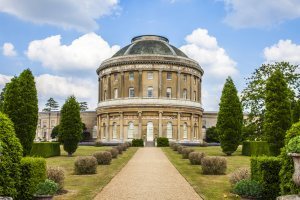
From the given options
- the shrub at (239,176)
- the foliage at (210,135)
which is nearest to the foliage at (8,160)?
the shrub at (239,176)

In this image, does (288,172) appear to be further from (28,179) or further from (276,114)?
(276,114)

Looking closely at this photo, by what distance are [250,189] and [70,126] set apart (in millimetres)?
25774

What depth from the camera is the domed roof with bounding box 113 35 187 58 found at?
6558cm

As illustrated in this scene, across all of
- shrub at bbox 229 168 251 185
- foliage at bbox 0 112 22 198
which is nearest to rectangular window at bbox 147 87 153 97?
shrub at bbox 229 168 251 185

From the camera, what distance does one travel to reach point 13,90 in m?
21.1

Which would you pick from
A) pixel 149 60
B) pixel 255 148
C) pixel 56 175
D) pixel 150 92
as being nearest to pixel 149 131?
pixel 150 92

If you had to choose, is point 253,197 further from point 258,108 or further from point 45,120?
point 45,120

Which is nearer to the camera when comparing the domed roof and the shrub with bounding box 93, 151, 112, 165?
the shrub with bounding box 93, 151, 112, 165

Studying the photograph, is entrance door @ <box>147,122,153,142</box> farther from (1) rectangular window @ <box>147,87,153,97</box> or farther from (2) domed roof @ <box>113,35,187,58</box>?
(2) domed roof @ <box>113,35,187,58</box>

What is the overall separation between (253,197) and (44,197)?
578 centimetres

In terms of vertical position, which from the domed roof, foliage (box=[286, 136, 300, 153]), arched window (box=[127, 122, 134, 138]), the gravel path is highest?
the domed roof

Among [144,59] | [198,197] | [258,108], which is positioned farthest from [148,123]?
[198,197]

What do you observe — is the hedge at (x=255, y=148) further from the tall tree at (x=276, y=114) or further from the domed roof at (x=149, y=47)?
the domed roof at (x=149, y=47)

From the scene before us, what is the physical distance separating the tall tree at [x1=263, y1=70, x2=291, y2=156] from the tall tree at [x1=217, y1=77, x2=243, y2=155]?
14675 mm
